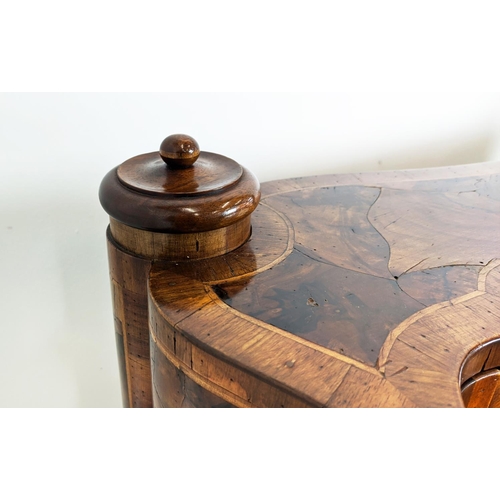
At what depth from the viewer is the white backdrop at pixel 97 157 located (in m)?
0.95

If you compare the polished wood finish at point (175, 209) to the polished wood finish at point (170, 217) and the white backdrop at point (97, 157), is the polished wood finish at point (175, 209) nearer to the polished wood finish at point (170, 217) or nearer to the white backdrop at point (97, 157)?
the polished wood finish at point (170, 217)

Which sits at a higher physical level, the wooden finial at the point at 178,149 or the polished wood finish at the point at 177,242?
the wooden finial at the point at 178,149

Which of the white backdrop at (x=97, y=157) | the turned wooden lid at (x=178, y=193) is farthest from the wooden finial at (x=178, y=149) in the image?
the white backdrop at (x=97, y=157)

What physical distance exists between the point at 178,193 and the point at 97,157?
41 cm

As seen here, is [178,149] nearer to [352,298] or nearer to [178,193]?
[178,193]

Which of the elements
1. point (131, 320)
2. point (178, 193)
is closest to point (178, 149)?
point (178, 193)

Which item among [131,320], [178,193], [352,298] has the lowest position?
[131,320]

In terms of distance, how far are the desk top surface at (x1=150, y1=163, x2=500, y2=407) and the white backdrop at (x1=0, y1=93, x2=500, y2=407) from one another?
24 centimetres

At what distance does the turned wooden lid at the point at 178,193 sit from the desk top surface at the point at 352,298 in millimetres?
69

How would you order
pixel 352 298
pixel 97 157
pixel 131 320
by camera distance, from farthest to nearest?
pixel 97 157 → pixel 131 320 → pixel 352 298

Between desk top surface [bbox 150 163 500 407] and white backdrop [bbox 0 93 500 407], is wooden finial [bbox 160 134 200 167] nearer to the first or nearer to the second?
desk top surface [bbox 150 163 500 407]

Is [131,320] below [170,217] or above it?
below

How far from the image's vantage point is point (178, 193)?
652 millimetres

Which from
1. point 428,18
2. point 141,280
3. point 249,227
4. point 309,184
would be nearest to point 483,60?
point 428,18
